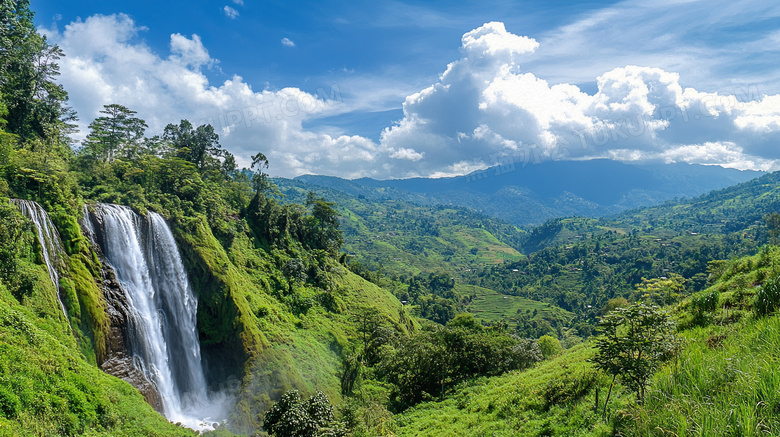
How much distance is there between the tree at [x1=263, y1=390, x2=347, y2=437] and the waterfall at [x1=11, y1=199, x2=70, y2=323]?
16.1 m

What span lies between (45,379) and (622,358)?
2214 cm

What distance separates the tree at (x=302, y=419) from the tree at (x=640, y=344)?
45.0 ft

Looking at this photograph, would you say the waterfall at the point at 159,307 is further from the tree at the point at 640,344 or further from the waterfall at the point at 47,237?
the tree at the point at 640,344

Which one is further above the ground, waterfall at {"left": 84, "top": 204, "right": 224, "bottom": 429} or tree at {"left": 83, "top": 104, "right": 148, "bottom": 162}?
tree at {"left": 83, "top": 104, "right": 148, "bottom": 162}

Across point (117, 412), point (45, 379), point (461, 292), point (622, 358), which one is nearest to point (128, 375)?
point (117, 412)

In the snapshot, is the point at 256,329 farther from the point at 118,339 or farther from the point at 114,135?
the point at 114,135

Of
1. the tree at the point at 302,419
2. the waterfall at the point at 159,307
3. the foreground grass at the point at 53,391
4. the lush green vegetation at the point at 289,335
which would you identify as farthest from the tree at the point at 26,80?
the tree at the point at 302,419

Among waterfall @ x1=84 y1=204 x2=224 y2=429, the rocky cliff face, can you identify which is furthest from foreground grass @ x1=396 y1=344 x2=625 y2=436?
the rocky cliff face

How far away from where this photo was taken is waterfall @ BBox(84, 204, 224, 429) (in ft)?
91.6

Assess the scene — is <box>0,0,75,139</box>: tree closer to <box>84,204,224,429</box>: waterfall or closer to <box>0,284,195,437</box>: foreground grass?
<box>84,204,224,429</box>: waterfall

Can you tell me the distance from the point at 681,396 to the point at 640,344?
5060mm

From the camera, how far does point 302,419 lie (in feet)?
58.2

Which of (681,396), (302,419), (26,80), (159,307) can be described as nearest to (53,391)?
(302,419)

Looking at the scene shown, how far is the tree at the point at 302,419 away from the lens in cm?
1758
